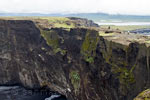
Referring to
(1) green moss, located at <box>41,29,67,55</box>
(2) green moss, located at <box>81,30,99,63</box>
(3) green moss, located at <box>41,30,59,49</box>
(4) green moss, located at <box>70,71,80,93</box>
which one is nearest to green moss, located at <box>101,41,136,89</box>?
(2) green moss, located at <box>81,30,99,63</box>

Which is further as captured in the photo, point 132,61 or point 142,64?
point 132,61

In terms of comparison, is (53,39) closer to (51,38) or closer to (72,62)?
(51,38)

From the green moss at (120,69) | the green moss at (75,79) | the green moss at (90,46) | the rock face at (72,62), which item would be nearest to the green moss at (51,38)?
the rock face at (72,62)

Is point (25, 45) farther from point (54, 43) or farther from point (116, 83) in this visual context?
point (116, 83)

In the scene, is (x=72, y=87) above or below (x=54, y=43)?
below

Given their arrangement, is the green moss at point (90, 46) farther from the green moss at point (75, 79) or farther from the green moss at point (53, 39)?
A: the green moss at point (53, 39)

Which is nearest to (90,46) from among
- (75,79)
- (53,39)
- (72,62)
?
(72,62)

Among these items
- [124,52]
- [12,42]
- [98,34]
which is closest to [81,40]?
[98,34]
